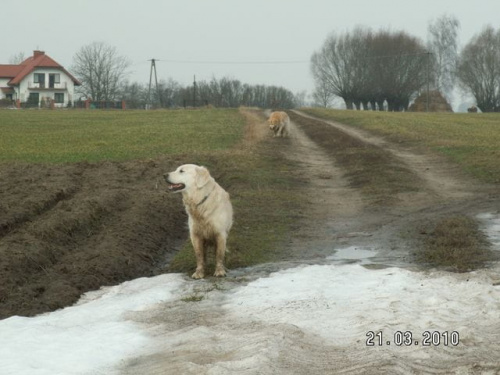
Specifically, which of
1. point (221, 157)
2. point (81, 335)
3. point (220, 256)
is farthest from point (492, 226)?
point (221, 157)

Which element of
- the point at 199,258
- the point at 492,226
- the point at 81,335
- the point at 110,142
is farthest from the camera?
the point at 110,142

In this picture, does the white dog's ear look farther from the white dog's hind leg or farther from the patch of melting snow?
the patch of melting snow

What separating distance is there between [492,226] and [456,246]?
199 centimetres

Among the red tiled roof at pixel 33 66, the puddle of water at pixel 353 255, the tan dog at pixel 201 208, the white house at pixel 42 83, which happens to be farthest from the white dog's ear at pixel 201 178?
the red tiled roof at pixel 33 66

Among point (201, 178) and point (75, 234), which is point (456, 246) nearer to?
point (201, 178)

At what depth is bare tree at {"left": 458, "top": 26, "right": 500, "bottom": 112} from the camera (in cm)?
11244

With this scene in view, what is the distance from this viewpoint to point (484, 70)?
113 meters

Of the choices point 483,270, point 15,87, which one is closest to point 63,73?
point 15,87

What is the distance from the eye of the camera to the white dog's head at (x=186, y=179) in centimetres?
1042

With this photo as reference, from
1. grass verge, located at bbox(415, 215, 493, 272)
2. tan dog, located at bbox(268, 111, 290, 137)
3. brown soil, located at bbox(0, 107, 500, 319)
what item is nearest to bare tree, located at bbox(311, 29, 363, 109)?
tan dog, located at bbox(268, 111, 290, 137)

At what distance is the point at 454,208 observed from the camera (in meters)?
15.1

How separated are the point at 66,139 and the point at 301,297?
27.9 m

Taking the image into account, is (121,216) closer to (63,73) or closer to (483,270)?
(483,270)

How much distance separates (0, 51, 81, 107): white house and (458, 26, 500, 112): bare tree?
5950 cm
